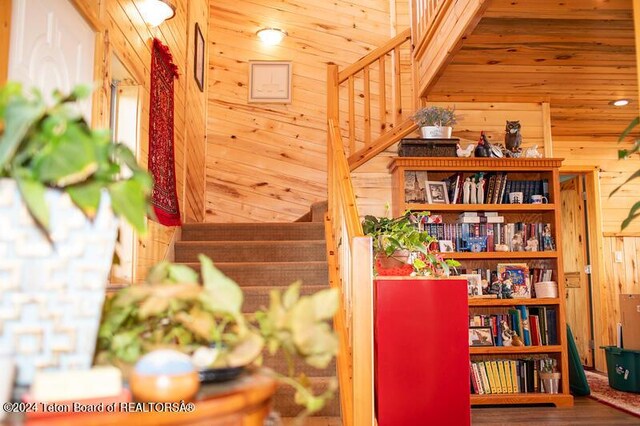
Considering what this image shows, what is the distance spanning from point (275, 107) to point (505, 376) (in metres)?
3.10

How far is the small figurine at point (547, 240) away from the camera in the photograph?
4664mm

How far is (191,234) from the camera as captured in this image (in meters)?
4.23

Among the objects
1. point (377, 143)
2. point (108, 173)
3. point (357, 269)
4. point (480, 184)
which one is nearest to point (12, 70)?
point (108, 173)

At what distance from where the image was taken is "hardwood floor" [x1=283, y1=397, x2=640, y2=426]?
A: 3.78m

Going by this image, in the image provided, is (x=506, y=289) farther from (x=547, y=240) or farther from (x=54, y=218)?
(x=54, y=218)

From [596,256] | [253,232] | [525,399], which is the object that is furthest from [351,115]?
[596,256]

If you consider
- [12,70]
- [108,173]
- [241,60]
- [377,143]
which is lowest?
[108,173]

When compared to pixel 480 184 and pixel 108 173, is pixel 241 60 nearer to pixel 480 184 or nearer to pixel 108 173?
pixel 480 184

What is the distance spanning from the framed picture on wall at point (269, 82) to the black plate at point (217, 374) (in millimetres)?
4924

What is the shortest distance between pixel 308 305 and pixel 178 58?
3877 millimetres

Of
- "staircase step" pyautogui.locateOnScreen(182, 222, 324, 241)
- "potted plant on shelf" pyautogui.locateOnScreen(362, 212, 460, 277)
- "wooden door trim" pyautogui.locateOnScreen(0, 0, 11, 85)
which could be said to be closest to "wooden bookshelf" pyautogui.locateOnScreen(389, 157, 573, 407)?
"staircase step" pyautogui.locateOnScreen(182, 222, 324, 241)

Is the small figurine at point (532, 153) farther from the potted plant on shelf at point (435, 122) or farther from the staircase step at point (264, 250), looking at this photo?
the staircase step at point (264, 250)

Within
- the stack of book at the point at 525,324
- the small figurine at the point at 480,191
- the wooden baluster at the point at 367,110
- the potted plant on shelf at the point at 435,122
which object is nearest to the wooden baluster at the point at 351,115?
the wooden baluster at the point at 367,110

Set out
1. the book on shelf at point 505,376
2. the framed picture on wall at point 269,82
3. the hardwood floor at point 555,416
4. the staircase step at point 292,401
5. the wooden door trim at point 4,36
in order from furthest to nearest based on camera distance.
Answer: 1. the framed picture on wall at point 269,82
2. the book on shelf at point 505,376
3. the hardwood floor at point 555,416
4. the staircase step at point 292,401
5. the wooden door trim at point 4,36
